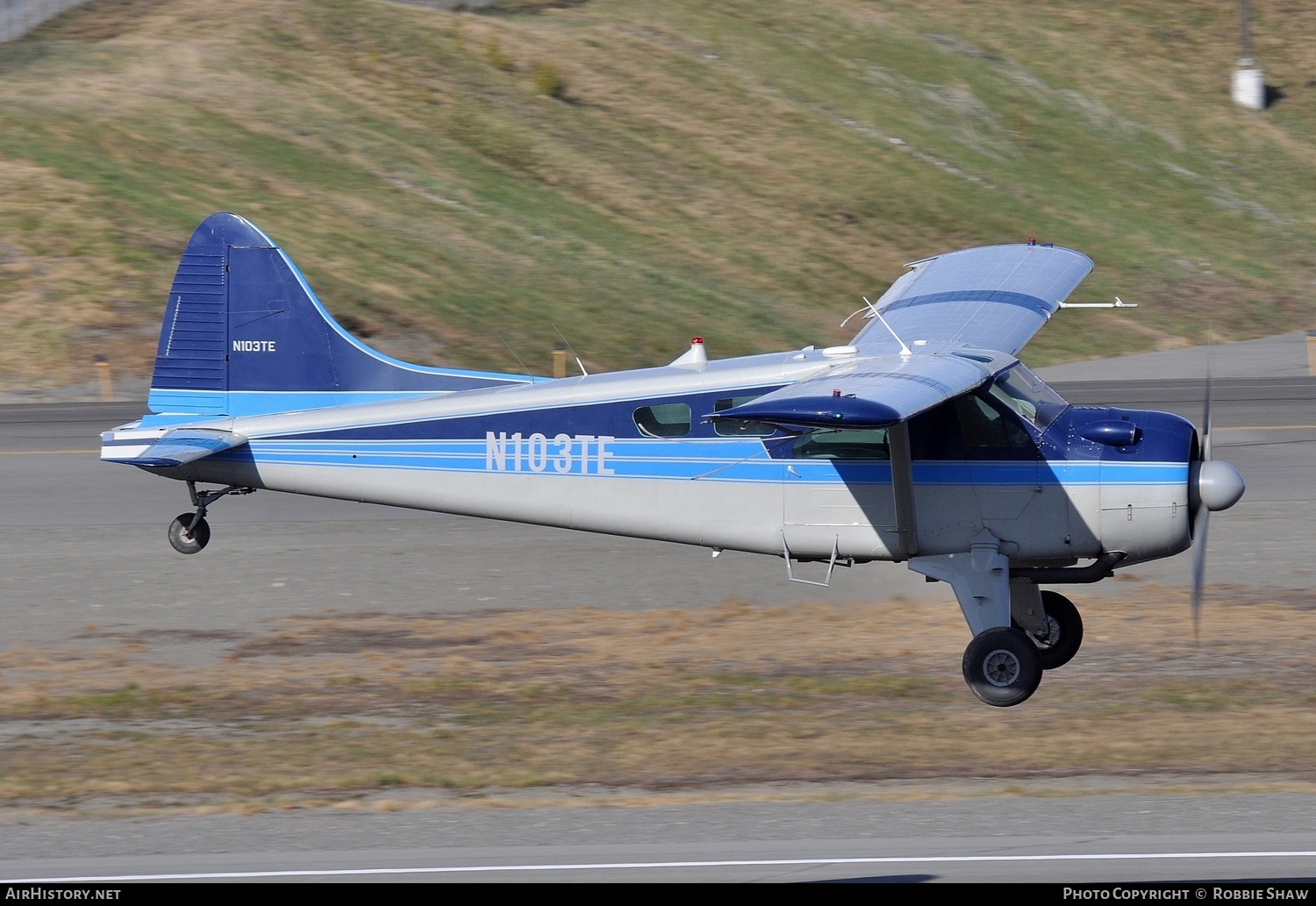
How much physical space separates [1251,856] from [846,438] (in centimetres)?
464

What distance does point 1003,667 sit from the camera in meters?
12.0

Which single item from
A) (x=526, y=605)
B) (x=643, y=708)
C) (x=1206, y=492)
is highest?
(x=1206, y=492)

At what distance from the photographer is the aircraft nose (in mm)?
11719

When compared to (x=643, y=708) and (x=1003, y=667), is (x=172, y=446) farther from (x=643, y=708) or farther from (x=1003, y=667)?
(x=1003, y=667)

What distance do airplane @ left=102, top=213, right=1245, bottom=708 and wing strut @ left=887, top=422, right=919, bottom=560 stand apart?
0.02 m

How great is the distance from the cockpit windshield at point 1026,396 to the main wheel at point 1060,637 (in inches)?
68.9

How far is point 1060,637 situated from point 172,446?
303 inches

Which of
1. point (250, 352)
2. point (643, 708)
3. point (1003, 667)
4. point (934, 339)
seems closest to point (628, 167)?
point (250, 352)

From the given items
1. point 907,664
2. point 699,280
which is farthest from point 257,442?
point 699,280

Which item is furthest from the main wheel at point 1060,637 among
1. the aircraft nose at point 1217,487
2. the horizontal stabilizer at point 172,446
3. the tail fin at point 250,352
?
the horizontal stabilizer at point 172,446

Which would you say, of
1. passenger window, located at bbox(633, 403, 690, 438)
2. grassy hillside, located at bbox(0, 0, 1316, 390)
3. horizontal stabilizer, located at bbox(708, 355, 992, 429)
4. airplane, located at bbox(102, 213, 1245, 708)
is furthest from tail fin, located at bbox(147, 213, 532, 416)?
grassy hillside, located at bbox(0, 0, 1316, 390)

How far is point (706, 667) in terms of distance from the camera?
43.5 ft

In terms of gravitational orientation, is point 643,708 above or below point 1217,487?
below

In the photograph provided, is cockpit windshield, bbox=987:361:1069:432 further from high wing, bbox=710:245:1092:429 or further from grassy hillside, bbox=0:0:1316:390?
grassy hillside, bbox=0:0:1316:390
